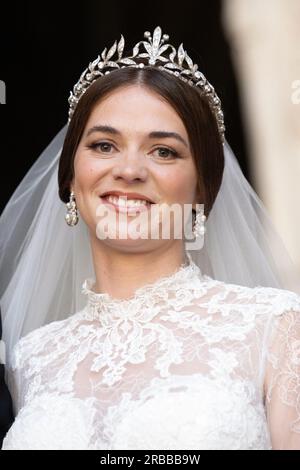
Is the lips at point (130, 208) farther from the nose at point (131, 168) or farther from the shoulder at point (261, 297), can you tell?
the shoulder at point (261, 297)

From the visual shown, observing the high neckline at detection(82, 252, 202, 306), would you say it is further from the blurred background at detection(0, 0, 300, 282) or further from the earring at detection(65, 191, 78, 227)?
the blurred background at detection(0, 0, 300, 282)

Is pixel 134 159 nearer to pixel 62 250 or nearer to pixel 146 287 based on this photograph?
pixel 146 287

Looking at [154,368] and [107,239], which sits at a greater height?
[107,239]

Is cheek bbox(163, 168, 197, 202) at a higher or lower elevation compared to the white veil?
higher

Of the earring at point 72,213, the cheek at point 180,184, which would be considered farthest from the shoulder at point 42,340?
the cheek at point 180,184

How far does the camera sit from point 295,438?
271 cm

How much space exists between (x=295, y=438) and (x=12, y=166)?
11.0 feet

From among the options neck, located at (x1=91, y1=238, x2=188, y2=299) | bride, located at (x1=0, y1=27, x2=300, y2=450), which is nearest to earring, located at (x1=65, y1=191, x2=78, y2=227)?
bride, located at (x1=0, y1=27, x2=300, y2=450)

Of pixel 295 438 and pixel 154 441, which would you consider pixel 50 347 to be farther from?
pixel 295 438

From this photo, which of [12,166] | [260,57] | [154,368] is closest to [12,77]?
[12,166]

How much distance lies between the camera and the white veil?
3.33 meters

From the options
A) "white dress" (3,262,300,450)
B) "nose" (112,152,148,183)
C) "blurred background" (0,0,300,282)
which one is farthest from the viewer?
"blurred background" (0,0,300,282)

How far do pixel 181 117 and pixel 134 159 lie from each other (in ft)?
0.73

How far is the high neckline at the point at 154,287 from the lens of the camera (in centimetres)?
312
